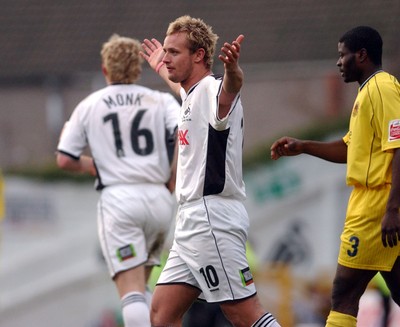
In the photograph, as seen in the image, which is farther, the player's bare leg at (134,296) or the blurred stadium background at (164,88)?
the blurred stadium background at (164,88)

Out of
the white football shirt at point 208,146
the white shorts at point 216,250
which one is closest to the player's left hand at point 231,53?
the white football shirt at point 208,146

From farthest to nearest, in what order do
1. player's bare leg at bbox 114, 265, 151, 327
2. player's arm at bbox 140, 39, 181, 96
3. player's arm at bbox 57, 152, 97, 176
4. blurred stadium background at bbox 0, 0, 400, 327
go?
1. blurred stadium background at bbox 0, 0, 400, 327
2. player's arm at bbox 57, 152, 97, 176
3. player's bare leg at bbox 114, 265, 151, 327
4. player's arm at bbox 140, 39, 181, 96

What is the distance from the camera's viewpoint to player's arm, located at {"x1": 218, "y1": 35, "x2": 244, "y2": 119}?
22.0 ft

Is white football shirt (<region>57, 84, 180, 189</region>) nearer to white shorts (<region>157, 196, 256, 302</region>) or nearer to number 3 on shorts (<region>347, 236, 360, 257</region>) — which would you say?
white shorts (<region>157, 196, 256, 302</region>)

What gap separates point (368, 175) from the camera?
7.37m

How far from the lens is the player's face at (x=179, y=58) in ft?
24.2

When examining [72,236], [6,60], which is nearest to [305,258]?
[72,236]

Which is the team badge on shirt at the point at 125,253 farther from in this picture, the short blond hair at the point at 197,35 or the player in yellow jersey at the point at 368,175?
the short blond hair at the point at 197,35

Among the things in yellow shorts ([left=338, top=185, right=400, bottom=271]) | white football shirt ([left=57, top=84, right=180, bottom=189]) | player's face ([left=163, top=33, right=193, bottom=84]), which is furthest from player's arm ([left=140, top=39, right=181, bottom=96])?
yellow shorts ([left=338, top=185, right=400, bottom=271])

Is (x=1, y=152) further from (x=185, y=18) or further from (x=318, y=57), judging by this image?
(x=185, y=18)

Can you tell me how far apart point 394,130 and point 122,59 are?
2814mm

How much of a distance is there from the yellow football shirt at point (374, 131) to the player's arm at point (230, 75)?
911 mm

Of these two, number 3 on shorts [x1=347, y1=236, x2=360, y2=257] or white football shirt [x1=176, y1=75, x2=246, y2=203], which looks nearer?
white football shirt [x1=176, y1=75, x2=246, y2=203]

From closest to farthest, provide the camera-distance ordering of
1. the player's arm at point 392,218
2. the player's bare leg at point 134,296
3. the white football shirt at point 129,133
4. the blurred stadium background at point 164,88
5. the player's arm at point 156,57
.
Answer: the player's arm at point 392,218
the player's arm at point 156,57
the player's bare leg at point 134,296
the white football shirt at point 129,133
the blurred stadium background at point 164,88
